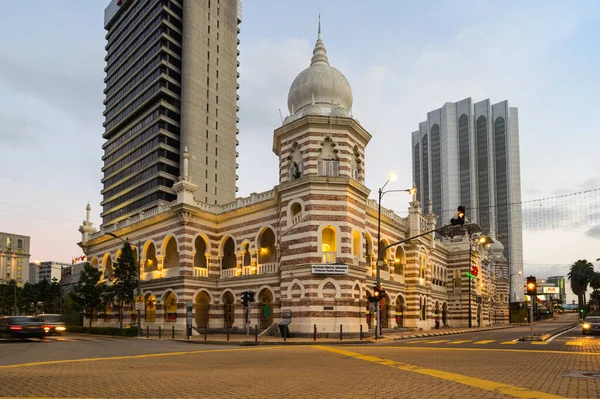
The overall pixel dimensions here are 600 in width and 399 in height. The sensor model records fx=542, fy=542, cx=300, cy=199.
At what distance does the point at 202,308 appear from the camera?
44.6 metres

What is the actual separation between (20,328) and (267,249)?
19.4 metres

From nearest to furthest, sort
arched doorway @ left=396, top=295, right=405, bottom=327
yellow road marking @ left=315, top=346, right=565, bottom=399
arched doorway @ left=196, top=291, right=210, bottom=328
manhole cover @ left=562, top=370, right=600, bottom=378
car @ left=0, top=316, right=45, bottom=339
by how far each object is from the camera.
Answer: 1. yellow road marking @ left=315, top=346, right=565, bottom=399
2. manhole cover @ left=562, top=370, right=600, bottom=378
3. car @ left=0, top=316, right=45, bottom=339
4. arched doorway @ left=196, top=291, right=210, bottom=328
5. arched doorway @ left=396, top=295, right=405, bottom=327

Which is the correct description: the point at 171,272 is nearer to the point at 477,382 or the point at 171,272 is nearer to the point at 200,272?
the point at 200,272

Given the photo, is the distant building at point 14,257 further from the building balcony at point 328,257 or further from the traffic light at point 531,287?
the traffic light at point 531,287

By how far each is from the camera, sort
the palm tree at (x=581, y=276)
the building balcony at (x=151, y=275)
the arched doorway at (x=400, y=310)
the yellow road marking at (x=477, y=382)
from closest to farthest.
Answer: the yellow road marking at (x=477, y=382), the building balcony at (x=151, y=275), the arched doorway at (x=400, y=310), the palm tree at (x=581, y=276)

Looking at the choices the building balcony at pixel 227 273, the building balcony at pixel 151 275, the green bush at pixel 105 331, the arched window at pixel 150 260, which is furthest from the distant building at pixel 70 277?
the building balcony at pixel 227 273

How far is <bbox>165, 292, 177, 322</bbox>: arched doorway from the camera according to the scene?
4381 centimetres

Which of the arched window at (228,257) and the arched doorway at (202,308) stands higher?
the arched window at (228,257)

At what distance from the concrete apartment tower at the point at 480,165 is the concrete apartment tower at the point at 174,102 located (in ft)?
300

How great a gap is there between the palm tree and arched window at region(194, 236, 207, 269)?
3810 inches

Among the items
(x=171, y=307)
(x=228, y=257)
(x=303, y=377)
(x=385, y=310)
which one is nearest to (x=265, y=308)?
(x=228, y=257)

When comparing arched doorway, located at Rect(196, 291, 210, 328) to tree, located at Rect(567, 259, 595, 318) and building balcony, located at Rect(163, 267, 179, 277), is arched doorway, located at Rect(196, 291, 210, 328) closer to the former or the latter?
building balcony, located at Rect(163, 267, 179, 277)

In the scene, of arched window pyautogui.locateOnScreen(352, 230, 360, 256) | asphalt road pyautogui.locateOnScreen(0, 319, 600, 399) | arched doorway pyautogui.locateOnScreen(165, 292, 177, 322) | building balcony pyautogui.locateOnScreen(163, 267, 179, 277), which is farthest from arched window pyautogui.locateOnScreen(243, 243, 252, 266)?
asphalt road pyautogui.locateOnScreen(0, 319, 600, 399)

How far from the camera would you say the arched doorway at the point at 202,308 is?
43.9 metres
